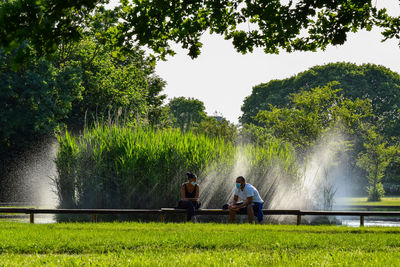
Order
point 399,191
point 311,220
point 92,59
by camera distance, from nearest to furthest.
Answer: point 311,220
point 92,59
point 399,191

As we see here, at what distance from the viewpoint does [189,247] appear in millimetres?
9586

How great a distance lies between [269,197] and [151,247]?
9.60 meters

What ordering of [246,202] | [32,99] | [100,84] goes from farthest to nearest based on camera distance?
[100,84]
[32,99]
[246,202]

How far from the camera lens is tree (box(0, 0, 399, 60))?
4.53 meters

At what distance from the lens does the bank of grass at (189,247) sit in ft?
25.3

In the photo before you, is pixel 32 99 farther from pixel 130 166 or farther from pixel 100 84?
pixel 130 166

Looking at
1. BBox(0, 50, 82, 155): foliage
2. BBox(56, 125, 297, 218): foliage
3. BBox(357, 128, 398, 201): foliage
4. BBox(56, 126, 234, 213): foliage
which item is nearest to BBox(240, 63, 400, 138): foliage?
BBox(357, 128, 398, 201): foliage

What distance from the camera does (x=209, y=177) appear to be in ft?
57.5

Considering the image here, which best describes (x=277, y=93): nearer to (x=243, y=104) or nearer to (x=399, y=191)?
(x=243, y=104)

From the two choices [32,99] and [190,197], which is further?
[32,99]

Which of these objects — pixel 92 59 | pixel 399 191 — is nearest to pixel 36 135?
pixel 92 59

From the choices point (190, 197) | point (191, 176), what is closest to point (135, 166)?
point (190, 197)

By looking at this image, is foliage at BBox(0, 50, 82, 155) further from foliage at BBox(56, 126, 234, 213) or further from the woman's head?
the woman's head

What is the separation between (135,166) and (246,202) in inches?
164
